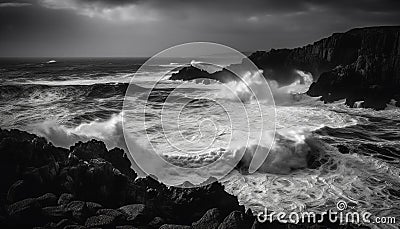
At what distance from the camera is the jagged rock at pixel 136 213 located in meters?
5.01

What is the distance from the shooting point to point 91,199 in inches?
226

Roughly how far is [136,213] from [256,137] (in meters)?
6.96

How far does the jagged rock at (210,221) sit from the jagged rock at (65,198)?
2.33 metres

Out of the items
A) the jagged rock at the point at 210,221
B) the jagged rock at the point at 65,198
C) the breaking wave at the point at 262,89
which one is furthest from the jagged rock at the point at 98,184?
the breaking wave at the point at 262,89

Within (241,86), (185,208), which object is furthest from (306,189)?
(241,86)

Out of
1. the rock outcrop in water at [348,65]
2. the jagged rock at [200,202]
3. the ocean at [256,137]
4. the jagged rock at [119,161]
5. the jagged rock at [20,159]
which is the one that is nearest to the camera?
the jagged rock at [200,202]

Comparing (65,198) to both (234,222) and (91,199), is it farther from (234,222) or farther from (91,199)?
(234,222)

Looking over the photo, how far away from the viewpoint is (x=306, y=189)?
7465 mm

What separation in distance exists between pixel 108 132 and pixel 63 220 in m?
7.30

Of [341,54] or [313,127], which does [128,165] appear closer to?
[313,127]

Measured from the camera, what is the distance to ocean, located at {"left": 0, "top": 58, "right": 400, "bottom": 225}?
290 inches

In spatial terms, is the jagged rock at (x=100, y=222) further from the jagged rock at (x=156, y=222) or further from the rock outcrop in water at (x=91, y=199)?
the jagged rock at (x=156, y=222)

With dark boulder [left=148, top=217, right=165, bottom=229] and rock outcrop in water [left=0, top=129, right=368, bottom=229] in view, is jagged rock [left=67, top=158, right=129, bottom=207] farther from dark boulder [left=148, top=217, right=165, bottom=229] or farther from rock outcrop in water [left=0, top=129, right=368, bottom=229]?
dark boulder [left=148, top=217, right=165, bottom=229]

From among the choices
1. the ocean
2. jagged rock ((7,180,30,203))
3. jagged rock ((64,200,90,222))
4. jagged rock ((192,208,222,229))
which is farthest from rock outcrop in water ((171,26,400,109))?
jagged rock ((7,180,30,203))
